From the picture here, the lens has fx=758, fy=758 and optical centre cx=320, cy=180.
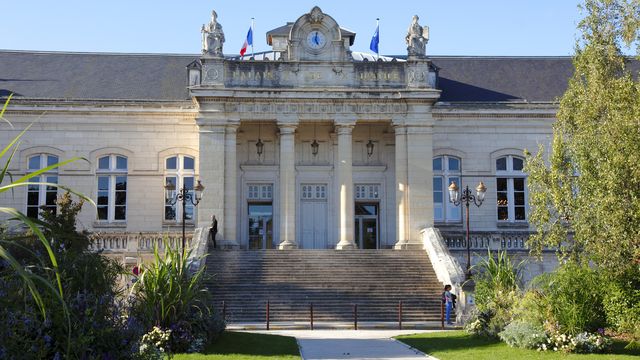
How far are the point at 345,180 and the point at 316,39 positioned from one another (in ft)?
Result: 21.4

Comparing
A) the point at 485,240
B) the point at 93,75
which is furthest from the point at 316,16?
the point at 93,75

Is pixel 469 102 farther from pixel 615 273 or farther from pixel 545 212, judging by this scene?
pixel 615 273

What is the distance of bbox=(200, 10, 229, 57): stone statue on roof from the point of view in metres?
33.7

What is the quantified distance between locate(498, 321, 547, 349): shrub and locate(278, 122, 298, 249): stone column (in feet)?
52.1

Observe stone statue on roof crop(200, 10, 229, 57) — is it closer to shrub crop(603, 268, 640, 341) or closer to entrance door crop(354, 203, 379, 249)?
entrance door crop(354, 203, 379, 249)

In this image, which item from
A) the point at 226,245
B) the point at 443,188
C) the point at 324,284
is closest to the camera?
the point at 324,284

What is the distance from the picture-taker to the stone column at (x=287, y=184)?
33.1 m

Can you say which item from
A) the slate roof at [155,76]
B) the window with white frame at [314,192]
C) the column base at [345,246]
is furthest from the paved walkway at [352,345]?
the slate roof at [155,76]

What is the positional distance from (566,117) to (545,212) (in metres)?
3.01

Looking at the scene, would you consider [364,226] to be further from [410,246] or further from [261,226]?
[261,226]

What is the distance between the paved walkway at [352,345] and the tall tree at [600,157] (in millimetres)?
5737

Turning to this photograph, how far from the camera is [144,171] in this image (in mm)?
36031

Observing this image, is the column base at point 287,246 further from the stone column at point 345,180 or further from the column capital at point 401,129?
the column capital at point 401,129

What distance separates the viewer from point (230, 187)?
3322cm
